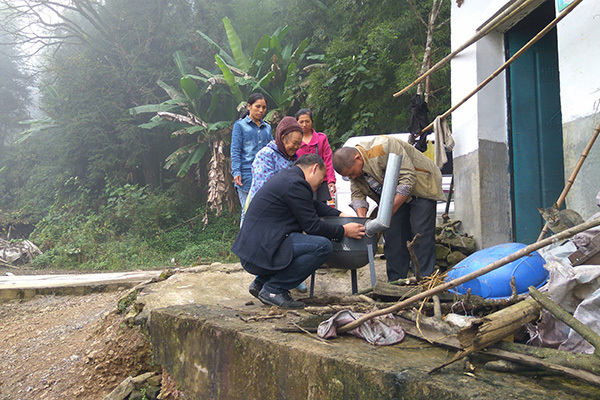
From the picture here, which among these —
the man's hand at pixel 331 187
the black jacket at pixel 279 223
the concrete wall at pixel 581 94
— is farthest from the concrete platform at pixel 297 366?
the concrete wall at pixel 581 94

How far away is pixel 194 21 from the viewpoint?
50.8 ft

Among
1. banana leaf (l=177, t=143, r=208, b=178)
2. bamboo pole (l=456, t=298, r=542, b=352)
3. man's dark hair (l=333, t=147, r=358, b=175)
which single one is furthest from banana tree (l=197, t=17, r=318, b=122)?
bamboo pole (l=456, t=298, r=542, b=352)

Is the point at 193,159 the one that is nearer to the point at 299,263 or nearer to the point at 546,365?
the point at 299,263

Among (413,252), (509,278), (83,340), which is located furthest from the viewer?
(83,340)

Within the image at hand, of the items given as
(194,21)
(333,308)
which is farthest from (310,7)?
(333,308)

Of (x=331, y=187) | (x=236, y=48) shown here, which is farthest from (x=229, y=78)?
(x=331, y=187)

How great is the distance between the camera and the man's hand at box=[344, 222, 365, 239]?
2977 mm

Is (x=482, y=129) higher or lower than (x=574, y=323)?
higher

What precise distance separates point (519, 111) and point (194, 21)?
1335 cm

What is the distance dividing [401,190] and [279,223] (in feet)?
3.19

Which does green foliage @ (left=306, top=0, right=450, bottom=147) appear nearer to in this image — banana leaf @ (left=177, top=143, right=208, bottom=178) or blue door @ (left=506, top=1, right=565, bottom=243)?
blue door @ (left=506, top=1, right=565, bottom=243)

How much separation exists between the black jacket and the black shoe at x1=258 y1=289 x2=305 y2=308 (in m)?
0.21

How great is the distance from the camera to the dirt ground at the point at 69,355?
351cm

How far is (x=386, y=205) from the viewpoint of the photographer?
2918 mm
